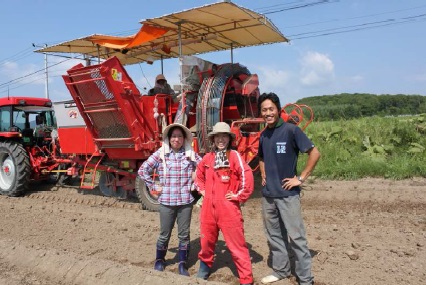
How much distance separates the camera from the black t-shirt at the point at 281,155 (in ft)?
11.4

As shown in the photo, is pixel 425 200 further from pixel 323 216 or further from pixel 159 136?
pixel 159 136

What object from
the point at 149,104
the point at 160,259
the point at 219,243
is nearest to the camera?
the point at 160,259

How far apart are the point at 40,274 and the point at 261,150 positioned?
8.43 feet

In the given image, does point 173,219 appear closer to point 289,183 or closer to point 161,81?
point 289,183

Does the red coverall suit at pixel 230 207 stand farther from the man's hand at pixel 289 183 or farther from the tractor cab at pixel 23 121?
the tractor cab at pixel 23 121

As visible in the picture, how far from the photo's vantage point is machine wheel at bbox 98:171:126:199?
779 centimetres

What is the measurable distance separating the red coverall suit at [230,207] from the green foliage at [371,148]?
578 cm

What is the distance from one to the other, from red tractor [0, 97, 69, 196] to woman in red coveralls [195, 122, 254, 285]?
19.0 ft

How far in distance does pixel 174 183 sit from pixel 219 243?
1250mm

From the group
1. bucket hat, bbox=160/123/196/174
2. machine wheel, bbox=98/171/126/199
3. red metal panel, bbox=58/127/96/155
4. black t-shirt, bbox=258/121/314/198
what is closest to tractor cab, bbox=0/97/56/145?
red metal panel, bbox=58/127/96/155

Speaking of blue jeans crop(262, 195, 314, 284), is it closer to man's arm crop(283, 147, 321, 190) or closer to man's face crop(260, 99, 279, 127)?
man's arm crop(283, 147, 321, 190)

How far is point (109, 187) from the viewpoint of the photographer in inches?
316

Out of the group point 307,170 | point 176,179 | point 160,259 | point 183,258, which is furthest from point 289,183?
point 160,259

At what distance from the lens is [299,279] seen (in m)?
3.51
